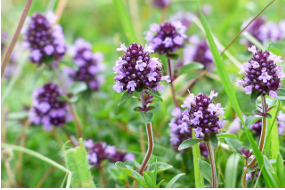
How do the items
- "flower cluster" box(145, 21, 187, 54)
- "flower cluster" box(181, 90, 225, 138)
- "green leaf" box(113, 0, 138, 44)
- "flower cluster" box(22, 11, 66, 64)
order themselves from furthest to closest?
"flower cluster" box(22, 11, 66, 64)
"green leaf" box(113, 0, 138, 44)
"flower cluster" box(145, 21, 187, 54)
"flower cluster" box(181, 90, 225, 138)

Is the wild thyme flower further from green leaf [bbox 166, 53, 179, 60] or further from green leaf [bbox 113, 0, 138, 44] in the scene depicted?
green leaf [bbox 113, 0, 138, 44]

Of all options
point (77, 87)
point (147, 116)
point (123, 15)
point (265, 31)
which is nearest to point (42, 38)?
point (77, 87)

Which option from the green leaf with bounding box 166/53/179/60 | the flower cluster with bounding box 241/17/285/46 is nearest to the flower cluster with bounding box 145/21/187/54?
the green leaf with bounding box 166/53/179/60

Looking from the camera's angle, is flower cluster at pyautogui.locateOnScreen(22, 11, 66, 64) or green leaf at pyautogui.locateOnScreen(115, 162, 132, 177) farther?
flower cluster at pyautogui.locateOnScreen(22, 11, 66, 64)

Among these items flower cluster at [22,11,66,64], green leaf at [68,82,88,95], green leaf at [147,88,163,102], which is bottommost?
green leaf at [147,88,163,102]

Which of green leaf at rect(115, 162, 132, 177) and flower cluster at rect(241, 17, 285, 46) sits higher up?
flower cluster at rect(241, 17, 285, 46)

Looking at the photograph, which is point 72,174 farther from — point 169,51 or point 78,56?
point 78,56

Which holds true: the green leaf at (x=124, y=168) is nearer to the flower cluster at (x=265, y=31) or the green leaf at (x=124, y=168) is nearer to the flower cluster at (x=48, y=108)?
the flower cluster at (x=48, y=108)
